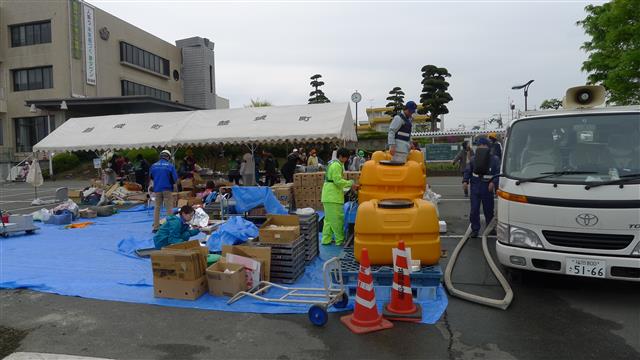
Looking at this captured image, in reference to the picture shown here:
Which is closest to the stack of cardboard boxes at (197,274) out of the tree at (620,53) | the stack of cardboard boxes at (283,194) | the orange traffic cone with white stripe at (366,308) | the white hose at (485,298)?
the orange traffic cone with white stripe at (366,308)

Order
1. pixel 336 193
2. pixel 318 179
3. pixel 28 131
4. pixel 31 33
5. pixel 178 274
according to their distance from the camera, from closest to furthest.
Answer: pixel 178 274
pixel 336 193
pixel 318 179
pixel 31 33
pixel 28 131

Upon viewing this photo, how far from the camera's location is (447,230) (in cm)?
917

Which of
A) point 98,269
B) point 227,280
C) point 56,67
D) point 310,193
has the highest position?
point 56,67

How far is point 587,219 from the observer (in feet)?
14.6

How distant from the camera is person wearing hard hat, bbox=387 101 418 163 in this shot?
23.1 feet

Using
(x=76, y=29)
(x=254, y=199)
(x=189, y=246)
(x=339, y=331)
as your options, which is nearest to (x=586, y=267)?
(x=339, y=331)

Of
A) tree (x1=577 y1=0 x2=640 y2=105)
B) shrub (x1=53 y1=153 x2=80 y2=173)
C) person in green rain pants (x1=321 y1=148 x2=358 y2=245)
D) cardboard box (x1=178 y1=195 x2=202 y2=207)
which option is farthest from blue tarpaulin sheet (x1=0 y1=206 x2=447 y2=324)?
shrub (x1=53 y1=153 x2=80 y2=173)

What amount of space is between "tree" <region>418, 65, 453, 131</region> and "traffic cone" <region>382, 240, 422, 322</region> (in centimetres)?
3637

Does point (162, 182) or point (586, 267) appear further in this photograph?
point (162, 182)

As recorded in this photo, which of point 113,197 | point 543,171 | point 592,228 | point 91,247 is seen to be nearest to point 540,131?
point 543,171

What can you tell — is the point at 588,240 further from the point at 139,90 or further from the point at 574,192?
the point at 139,90

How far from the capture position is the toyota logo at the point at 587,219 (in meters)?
4.43

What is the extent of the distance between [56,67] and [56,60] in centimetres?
53

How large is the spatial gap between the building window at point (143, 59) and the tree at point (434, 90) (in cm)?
2613
